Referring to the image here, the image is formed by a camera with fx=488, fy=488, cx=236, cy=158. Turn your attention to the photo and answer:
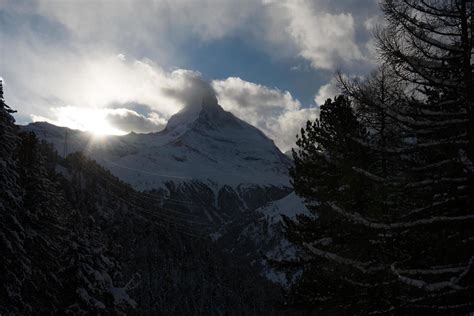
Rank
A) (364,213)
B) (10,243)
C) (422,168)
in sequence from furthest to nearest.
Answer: (10,243), (364,213), (422,168)

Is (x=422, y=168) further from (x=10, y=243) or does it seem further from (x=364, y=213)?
(x=10, y=243)

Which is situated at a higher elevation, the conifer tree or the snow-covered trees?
the snow-covered trees

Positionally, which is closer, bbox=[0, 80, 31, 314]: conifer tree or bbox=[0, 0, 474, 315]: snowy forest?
bbox=[0, 0, 474, 315]: snowy forest

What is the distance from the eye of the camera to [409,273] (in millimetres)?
6223

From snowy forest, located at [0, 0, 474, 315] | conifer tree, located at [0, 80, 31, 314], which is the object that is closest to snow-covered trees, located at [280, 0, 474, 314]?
snowy forest, located at [0, 0, 474, 315]

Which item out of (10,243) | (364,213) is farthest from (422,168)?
(10,243)

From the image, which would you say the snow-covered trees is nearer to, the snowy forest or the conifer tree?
the snowy forest

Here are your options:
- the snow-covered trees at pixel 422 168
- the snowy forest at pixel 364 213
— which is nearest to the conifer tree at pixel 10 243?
the snowy forest at pixel 364 213

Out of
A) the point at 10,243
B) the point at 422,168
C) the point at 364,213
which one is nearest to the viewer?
the point at 422,168

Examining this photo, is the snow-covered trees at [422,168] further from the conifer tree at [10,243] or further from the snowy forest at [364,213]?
the conifer tree at [10,243]

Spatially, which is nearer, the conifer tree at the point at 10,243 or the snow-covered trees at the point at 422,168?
the snow-covered trees at the point at 422,168

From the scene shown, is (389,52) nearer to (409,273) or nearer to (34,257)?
(409,273)

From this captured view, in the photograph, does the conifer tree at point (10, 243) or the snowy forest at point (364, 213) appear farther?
the conifer tree at point (10, 243)

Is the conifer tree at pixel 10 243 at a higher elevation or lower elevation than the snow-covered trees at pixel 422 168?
lower
